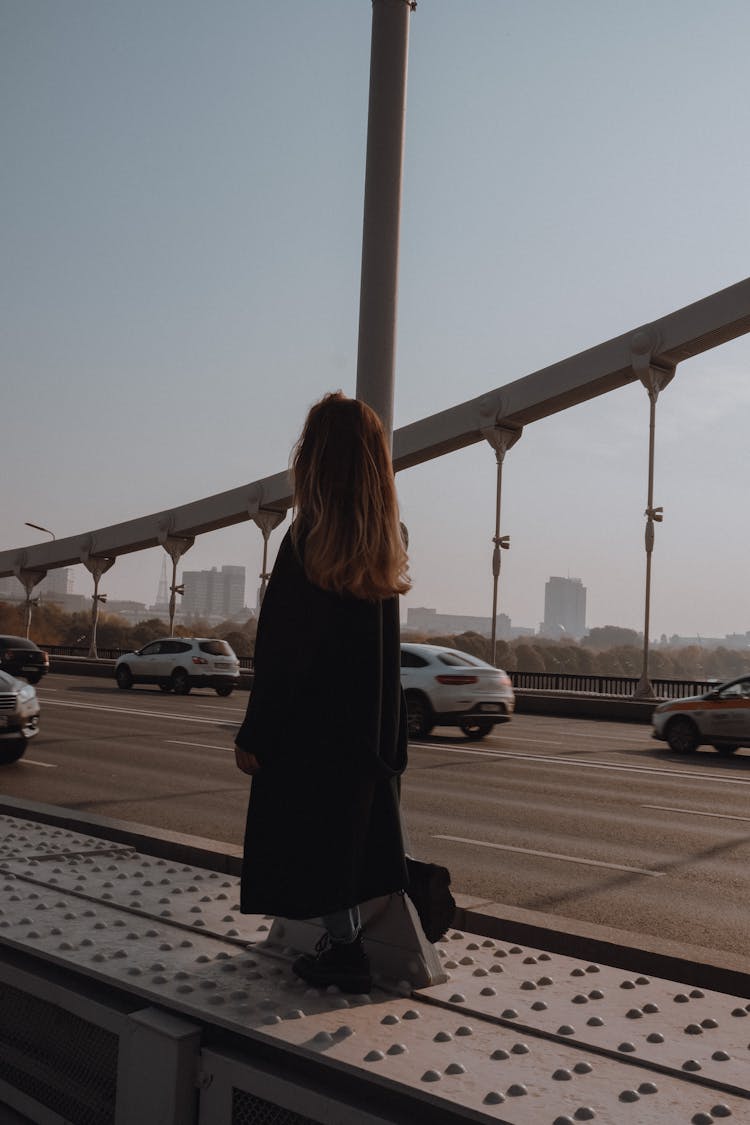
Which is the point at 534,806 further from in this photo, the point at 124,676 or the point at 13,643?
the point at 13,643

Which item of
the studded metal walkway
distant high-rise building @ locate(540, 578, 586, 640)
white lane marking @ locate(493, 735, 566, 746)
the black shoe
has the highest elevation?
distant high-rise building @ locate(540, 578, 586, 640)

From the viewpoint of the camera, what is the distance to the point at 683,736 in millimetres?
16719

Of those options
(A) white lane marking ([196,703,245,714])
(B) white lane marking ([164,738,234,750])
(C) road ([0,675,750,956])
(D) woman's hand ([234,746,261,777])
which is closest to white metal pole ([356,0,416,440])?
(D) woman's hand ([234,746,261,777])

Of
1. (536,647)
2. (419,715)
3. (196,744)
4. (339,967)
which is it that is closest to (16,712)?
(196,744)

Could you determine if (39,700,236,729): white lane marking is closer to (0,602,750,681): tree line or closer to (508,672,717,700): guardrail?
(0,602,750,681): tree line

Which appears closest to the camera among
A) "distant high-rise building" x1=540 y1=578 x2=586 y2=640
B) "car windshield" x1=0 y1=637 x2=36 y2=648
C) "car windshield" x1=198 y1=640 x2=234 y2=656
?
"car windshield" x1=198 y1=640 x2=234 y2=656

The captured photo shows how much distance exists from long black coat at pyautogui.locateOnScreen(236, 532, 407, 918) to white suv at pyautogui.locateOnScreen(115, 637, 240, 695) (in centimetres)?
2555

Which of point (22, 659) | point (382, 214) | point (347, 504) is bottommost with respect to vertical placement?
point (22, 659)

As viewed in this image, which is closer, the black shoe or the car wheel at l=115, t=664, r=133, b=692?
the black shoe

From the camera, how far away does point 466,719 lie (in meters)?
17.1

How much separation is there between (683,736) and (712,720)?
1.69 ft

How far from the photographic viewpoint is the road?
6.67 meters

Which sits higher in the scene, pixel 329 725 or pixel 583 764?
pixel 329 725

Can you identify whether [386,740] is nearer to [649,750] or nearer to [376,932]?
[376,932]
